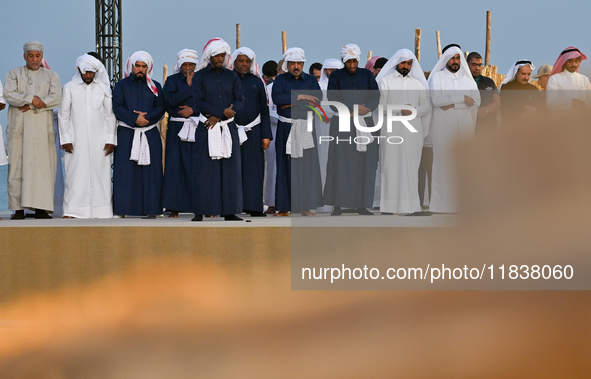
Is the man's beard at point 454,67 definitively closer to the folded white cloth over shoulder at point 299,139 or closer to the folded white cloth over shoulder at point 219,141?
the folded white cloth over shoulder at point 299,139

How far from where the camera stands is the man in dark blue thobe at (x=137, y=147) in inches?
240

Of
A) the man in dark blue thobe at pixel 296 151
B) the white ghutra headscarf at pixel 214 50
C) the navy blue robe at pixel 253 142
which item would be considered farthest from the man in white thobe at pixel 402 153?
the white ghutra headscarf at pixel 214 50

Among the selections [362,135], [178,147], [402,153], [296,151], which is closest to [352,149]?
[362,135]

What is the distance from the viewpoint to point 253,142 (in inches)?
245

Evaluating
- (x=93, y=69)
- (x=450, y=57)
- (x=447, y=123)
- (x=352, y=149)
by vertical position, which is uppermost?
(x=450, y=57)

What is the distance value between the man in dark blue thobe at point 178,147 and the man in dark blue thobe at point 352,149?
127cm

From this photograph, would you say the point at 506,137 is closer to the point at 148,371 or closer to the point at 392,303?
the point at 392,303

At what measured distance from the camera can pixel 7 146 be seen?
238 inches

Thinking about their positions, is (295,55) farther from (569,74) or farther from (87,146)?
(569,74)

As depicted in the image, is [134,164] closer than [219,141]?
No

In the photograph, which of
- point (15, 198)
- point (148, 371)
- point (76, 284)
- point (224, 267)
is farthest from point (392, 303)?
point (15, 198)

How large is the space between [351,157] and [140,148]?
1.87 meters

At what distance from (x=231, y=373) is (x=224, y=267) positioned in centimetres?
74

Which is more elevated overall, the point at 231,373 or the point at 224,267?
the point at 224,267
